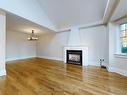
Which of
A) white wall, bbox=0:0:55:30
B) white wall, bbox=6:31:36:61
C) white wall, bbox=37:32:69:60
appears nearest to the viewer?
white wall, bbox=0:0:55:30

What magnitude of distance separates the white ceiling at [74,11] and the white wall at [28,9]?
1.01ft

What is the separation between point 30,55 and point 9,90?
6353 millimetres

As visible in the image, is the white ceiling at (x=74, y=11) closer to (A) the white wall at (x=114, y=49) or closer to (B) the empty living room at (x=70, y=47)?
(B) the empty living room at (x=70, y=47)

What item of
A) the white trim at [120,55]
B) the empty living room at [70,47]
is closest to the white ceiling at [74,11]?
the empty living room at [70,47]

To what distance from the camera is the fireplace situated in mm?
5357

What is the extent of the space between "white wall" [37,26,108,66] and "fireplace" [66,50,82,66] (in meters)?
0.57

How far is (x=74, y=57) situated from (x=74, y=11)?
2575 mm

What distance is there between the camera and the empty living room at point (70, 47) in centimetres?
251

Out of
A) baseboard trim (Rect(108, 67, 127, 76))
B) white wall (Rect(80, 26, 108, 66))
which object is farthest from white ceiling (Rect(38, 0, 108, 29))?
baseboard trim (Rect(108, 67, 127, 76))

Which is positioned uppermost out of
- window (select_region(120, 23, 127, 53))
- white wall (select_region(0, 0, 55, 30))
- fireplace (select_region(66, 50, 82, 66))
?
white wall (select_region(0, 0, 55, 30))

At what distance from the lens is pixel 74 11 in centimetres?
474

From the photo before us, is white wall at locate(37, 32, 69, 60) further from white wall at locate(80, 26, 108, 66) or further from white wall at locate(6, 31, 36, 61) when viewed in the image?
white wall at locate(80, 26, 108, 66)

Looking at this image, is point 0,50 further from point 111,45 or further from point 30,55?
point 30,55

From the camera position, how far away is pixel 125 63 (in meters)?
3.42
